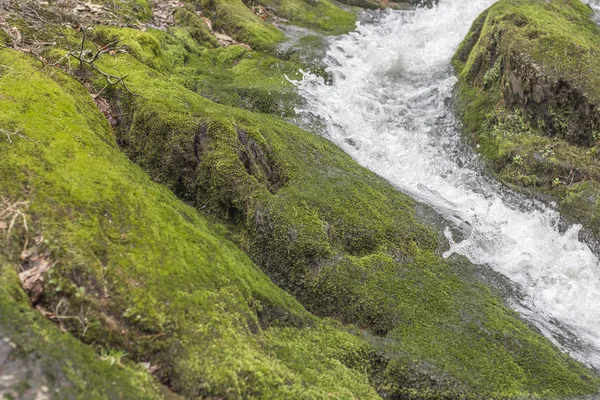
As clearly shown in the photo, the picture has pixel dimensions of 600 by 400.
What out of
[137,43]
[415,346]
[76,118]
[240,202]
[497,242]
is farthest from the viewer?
[137,43]

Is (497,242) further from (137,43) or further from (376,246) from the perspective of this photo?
(137,43)

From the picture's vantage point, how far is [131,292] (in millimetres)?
4020

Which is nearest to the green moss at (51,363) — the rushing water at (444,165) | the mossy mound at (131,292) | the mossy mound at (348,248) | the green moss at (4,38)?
the mossy mound at (131,292)

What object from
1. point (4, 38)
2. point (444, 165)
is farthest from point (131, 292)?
point (444, 165)

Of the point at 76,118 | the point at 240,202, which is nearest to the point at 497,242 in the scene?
the point at 240,202

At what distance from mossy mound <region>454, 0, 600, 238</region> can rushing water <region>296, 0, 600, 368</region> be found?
0.58m

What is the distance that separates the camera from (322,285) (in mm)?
6559

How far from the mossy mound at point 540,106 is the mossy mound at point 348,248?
426 centimetres

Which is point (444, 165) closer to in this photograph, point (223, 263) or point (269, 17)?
point (223, 263)

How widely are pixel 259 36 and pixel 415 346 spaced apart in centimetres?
1442

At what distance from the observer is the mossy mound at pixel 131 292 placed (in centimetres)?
356

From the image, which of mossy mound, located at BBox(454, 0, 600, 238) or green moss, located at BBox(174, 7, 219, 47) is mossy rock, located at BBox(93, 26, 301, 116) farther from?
mossy mound, located at BBox(454, 0, 600, 238)

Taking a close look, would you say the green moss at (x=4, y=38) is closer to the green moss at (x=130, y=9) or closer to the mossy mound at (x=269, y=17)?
the green moss at (x=130, y=9)

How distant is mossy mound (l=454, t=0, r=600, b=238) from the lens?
34.7 ft
